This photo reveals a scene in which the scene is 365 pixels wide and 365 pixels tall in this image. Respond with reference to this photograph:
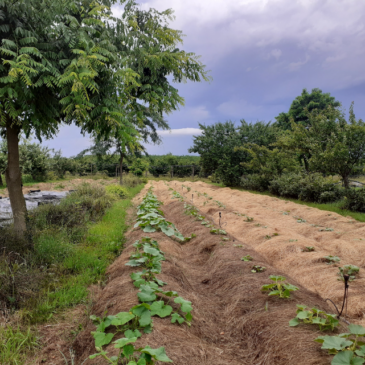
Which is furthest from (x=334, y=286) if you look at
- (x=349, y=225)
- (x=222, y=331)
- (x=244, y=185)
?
(x=244, y=185)

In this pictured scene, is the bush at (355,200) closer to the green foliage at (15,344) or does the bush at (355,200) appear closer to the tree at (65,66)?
the tree at (65,66)

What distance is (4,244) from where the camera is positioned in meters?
4.32

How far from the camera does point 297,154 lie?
58.6 feet

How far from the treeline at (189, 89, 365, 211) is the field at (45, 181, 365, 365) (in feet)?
13.9

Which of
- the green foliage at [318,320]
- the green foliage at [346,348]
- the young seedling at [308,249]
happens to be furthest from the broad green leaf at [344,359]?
the young seedling at [308,249]

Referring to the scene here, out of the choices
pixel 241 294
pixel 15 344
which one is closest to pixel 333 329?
pixel 241 294

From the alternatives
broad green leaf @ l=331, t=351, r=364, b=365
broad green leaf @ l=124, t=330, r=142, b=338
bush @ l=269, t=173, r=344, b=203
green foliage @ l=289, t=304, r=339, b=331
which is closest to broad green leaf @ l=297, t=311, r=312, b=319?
green foliage @ l=289, t=304, r=339, b=331

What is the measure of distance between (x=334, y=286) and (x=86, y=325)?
3.51 meters

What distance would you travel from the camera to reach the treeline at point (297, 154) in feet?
33.4

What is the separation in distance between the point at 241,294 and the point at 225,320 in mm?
432

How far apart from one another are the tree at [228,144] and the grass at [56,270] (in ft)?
46.1

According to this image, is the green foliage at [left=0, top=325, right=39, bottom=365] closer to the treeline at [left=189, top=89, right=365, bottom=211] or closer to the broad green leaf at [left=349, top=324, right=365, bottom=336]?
the broad green leaf at [left=349, top=324, right=365, bottom=336]

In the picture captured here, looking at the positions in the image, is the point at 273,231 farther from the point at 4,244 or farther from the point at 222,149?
the point at 222,149

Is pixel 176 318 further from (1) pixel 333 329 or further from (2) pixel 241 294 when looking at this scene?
(1) pixel 333 329
